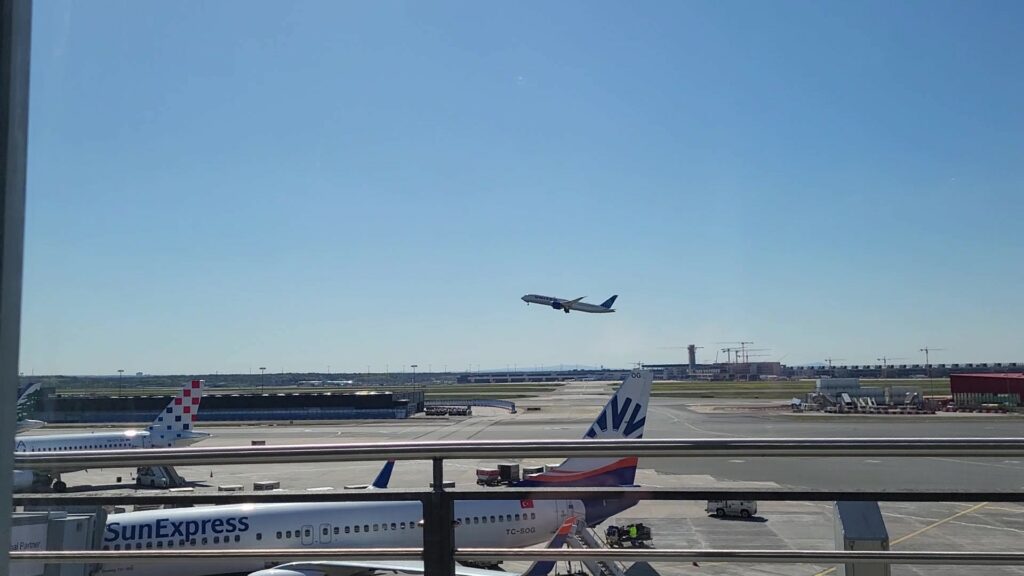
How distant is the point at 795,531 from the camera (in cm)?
1400

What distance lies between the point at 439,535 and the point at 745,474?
992 inches

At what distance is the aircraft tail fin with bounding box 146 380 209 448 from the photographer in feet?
89.1

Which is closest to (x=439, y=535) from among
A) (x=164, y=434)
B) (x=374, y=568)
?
(x=374, y=568)

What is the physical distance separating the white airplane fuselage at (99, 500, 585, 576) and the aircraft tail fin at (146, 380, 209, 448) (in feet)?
50.6

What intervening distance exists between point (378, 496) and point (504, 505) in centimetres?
1237

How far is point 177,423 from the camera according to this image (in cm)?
2873

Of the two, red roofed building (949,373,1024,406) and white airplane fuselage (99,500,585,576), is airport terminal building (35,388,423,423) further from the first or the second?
red roofed building (949,373,1024,406)

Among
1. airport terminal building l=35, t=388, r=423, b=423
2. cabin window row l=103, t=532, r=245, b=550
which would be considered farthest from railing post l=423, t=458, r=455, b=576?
cabin window row l=103, t=532, r=245, b=550

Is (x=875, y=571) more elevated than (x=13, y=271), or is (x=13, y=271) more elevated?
(x=13, y=271)

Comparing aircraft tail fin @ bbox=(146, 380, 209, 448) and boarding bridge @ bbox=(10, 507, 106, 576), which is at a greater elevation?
boarding bridge @ bbox=(10, 507, 106, 576)

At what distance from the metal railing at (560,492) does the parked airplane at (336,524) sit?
24.9 feet

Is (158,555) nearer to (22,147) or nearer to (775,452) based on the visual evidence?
(22,147)

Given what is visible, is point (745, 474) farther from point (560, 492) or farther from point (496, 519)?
point (560, 492)

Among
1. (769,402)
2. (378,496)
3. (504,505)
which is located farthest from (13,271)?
(769,402)
